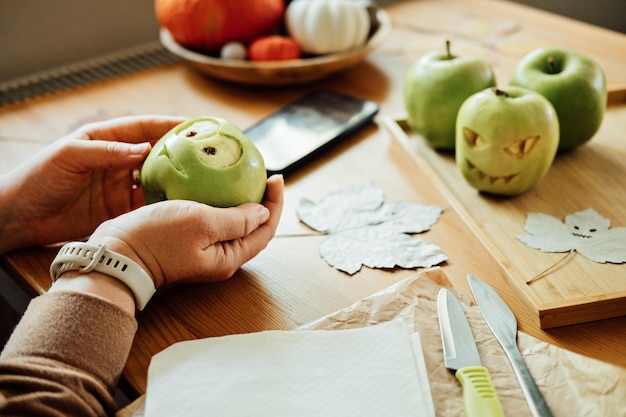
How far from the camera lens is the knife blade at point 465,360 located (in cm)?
54

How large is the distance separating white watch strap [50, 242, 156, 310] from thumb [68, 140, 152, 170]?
0.14 meters

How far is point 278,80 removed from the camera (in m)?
1.15

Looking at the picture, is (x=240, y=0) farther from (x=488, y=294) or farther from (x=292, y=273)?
(x=488, y=294)

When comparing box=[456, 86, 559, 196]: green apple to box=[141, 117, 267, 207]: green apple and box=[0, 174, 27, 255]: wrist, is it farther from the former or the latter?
box=[0, 174, 27, 255]: wrist

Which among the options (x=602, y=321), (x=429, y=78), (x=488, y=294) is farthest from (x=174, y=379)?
(x=429, y=78)

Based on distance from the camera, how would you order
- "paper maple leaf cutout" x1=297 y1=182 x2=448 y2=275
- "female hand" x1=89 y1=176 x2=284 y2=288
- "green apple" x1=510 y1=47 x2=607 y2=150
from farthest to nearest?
"green apple" x1=510 y1=47 x2=607 y2=150 < "paper maple leaf cutout" x1=297 y1=182 x2=448 y2=275 < "female hand" x1=89 y1=176 x2=284 y2=288

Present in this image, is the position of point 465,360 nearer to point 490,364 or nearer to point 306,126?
point 490,364

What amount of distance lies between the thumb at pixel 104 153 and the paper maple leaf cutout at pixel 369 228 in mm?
234

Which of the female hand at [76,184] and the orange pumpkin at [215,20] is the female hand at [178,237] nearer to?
the female hand at [76,184]

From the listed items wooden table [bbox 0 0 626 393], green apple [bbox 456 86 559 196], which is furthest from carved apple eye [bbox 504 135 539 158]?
wooden table [bbox 0 0 626 393]

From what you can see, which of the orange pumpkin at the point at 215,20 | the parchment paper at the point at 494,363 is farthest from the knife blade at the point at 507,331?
the orange pumpkin at the point at 215,20

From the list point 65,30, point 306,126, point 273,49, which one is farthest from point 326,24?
point 65,30

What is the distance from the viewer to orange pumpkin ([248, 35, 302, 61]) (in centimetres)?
113

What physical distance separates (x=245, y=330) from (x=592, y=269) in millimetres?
410
